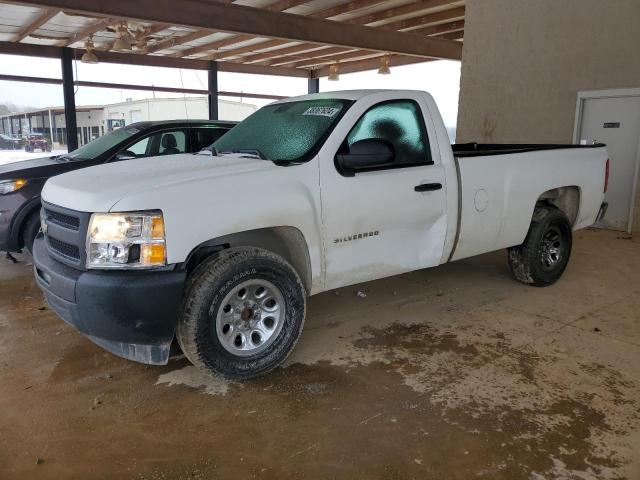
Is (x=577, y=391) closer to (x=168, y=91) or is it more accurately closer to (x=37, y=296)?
(x=37, y=296)

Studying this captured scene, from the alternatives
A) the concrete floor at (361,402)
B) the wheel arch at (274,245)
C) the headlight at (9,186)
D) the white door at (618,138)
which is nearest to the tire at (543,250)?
the concrete floor at (361,402)

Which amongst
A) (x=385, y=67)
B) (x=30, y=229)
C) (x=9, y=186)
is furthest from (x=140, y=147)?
(x=385, y=67)

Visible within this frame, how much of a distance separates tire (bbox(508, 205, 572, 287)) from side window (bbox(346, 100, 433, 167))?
1.78 metres

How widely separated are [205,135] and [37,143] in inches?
443

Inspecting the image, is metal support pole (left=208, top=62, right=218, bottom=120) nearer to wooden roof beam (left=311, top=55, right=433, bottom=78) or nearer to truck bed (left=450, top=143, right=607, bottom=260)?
wooden roof beam (left=311, top=55, right=433, bottom=78)

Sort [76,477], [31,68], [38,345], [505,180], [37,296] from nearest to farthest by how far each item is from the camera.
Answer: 1. [76,477]
2. [38,345]
3. [505,180]
4. [37,296]
5. [31,68]

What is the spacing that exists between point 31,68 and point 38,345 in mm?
13656

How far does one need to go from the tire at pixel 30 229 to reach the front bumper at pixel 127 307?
306cm

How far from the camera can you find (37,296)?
5.27 metres

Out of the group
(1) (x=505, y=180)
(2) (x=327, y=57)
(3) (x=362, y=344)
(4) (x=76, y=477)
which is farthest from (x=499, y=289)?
(2) (x=327, y=57)

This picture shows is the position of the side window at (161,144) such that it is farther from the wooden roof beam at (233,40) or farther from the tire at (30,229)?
the wooden roof beam at (233,40)

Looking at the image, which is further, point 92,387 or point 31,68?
point 31,68

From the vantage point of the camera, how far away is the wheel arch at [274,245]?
3.39m

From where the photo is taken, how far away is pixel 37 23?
39.3ft
